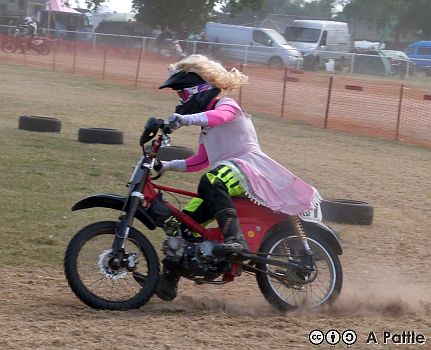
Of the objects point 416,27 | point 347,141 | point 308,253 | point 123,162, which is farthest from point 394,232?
point 416,27

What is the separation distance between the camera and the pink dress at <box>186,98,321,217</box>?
229 inches

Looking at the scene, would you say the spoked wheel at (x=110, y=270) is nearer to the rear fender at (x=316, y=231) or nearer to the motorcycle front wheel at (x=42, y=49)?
the rear fender at (x=316, y=231)

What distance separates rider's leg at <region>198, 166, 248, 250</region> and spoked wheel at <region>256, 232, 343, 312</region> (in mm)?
292

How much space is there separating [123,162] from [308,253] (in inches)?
270

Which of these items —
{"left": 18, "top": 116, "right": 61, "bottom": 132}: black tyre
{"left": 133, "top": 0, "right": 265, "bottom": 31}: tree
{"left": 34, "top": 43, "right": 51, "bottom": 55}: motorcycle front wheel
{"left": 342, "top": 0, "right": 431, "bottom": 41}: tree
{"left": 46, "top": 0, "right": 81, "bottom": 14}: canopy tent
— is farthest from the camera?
{"left": 342, "top": 0, "right": 431, "bottom": 41}: tree

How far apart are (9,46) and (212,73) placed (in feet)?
112

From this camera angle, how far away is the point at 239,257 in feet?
19.2

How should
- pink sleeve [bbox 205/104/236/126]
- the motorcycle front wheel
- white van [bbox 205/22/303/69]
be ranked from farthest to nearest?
white van [bbox 205/22/303/69] → the motorcycle front wheel → pink sleeve [bbox 205/104/236/126]

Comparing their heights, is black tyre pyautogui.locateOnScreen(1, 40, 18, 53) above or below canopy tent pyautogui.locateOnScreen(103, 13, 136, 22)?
below

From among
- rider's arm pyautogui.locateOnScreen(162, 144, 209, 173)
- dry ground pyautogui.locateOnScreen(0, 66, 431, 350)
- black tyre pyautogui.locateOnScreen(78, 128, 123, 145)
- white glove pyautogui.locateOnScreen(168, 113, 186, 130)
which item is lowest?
dry ground pyautogui.locateOnScreen(0, 66, 431, 350)

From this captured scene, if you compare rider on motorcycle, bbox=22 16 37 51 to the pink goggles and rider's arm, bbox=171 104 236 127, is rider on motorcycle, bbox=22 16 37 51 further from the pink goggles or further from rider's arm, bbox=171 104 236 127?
rider's arm, bbox=171 104 236 127

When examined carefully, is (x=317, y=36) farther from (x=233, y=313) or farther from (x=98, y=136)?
(x=233, y=313)

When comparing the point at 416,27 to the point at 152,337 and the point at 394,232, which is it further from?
the point at 152,337

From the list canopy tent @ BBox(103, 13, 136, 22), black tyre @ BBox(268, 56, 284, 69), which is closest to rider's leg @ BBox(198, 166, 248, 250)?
black tyre @ BBox(268, 56, 284, 69)
